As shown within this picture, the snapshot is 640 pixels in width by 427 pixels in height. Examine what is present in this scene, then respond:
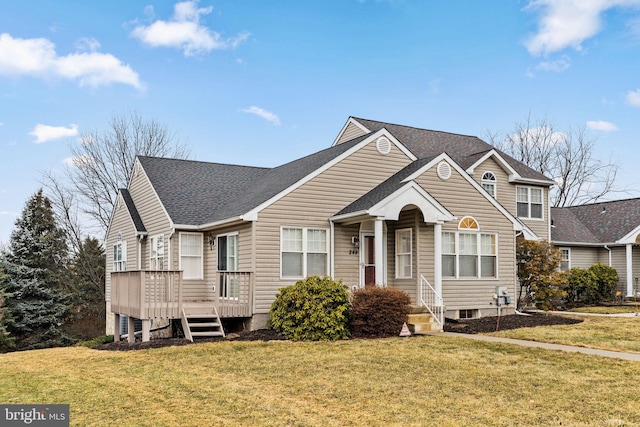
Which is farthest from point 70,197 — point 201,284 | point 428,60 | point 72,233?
point 428,60

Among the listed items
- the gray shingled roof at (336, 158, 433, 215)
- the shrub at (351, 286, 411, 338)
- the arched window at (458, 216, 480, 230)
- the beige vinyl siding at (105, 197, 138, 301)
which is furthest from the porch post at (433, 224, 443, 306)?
the beige vinyl siding at (105, 197, 138, 301)

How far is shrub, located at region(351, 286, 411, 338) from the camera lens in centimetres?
1495

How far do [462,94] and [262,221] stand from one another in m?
15.5

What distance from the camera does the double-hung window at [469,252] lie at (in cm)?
1872

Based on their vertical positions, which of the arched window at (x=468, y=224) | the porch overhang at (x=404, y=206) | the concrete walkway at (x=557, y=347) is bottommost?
the concrete walkway at (x=557, y=347)

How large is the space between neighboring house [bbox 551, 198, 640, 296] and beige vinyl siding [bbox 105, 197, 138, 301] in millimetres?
18185

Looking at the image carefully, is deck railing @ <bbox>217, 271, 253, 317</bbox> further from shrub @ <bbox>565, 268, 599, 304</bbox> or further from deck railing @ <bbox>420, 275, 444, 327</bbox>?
shrub @ <bbox>565, 268, 599, 304</bbox>

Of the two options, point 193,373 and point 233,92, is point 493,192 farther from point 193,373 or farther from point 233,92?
point 193,373

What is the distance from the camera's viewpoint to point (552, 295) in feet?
71.1

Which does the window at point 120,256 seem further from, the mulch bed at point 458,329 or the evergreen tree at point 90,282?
the evergreen tree at point 90,282

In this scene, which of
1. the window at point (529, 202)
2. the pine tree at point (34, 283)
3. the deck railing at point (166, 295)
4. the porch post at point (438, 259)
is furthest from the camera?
the window at point (529, 202)

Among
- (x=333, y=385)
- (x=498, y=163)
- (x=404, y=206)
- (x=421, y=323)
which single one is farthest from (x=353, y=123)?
(x=333, y=385)

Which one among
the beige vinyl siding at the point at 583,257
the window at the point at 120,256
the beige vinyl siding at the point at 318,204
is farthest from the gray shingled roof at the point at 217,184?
the beige vinyl siding at the point at 583,257

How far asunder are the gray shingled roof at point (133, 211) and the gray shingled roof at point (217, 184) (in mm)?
1790
